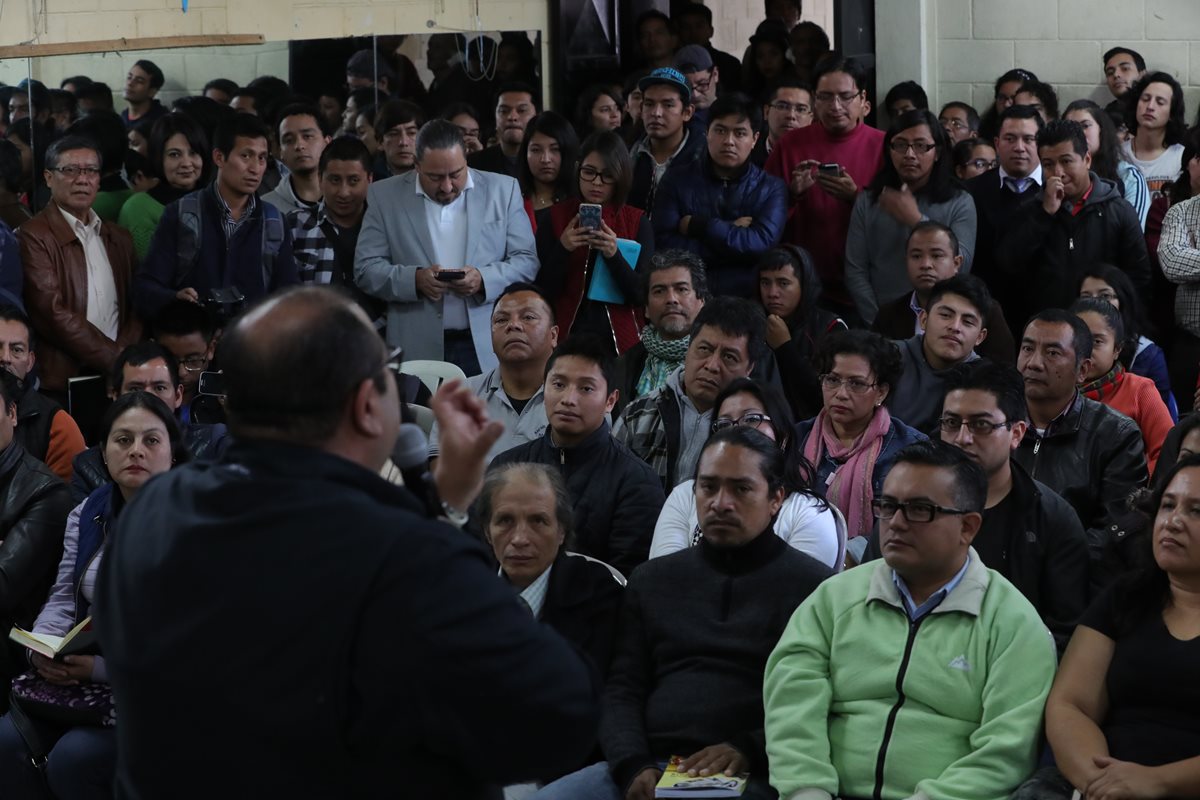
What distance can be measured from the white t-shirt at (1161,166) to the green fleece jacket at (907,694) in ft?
12.4

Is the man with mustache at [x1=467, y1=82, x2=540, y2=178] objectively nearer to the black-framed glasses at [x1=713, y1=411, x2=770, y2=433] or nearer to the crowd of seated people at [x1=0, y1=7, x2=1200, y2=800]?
the crowd of seated people at [x1=0, y1=7, x2=1200, y2=800]

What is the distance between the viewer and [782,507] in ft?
11.8

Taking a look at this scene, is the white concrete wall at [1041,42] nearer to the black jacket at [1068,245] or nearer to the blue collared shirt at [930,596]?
the black jacket at [1068,245]

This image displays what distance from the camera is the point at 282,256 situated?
5.24 meters

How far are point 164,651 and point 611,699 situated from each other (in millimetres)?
1837

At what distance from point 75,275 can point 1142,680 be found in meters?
3.65

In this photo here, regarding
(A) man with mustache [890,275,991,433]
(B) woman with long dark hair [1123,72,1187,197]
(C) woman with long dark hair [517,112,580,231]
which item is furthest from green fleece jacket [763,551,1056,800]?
(B) woman with long dark hair [1123,72,1187,197]

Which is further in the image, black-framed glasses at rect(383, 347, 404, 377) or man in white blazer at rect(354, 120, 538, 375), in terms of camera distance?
man in white blazer at rect(354, 120, 538, 375)

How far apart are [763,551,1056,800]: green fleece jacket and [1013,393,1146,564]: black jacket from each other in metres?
1.01

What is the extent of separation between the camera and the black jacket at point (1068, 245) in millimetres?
5328

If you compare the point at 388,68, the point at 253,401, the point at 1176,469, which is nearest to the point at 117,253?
the point at 388,68

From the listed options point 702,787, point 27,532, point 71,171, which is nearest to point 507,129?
point 71,171

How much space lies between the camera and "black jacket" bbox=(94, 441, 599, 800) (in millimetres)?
1495

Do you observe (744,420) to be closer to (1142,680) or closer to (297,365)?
(1142,680)
